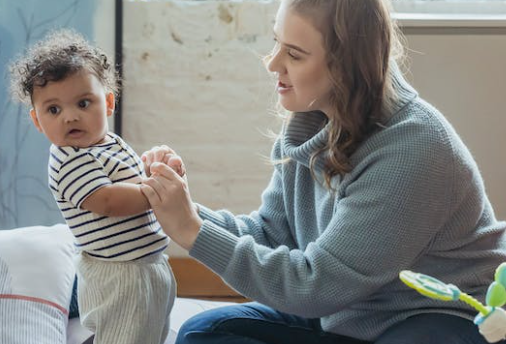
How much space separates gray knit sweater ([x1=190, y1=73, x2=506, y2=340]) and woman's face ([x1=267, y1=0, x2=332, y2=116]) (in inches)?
2.8

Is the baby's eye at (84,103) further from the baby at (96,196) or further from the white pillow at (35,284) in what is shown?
the white pillow at (35,284)

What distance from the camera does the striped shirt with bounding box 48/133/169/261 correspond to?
133 centimetres

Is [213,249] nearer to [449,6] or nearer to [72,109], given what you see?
[72,109]

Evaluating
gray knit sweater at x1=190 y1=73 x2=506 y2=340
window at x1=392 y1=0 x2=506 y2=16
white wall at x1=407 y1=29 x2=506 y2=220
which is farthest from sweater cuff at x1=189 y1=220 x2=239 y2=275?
window at x1=392 y1=0 x2=506 y2=16

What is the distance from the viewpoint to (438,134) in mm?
1356

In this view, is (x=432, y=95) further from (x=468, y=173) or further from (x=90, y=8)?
(x=90, y=8)

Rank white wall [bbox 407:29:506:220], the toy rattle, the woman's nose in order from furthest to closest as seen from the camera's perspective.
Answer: white wall [bbox 407:29:506:220]
the woman's nose
the toy rattle

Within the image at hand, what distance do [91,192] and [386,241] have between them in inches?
19.6

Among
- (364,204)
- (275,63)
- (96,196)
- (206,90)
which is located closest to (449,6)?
(206,90)

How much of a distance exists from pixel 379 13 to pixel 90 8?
3.91ft

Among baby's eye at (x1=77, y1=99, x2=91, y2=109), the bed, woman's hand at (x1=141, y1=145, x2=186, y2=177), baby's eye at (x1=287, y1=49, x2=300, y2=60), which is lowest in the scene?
the bed

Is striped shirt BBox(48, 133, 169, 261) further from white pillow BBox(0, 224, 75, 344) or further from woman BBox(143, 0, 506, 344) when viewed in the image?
white pillow BBox(0, 224, 75, 344)

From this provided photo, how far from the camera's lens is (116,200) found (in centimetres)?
131

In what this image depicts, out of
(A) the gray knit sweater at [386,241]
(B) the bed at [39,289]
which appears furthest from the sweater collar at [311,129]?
(B) the bed at [39,289]
